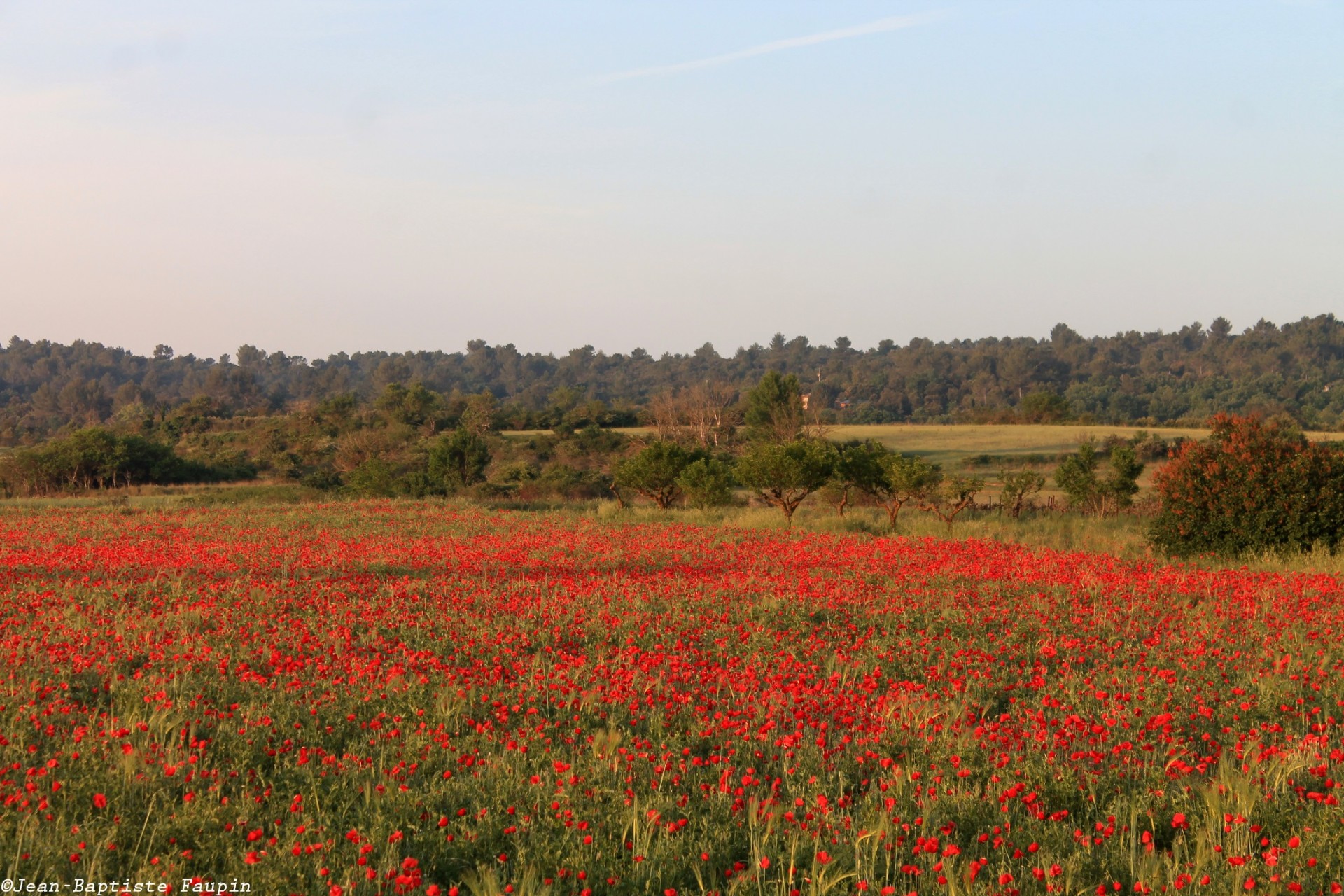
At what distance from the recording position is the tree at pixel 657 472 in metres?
29.3

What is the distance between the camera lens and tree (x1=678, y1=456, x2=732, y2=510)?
27875mm

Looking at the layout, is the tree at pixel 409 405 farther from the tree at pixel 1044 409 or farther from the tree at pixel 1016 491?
the tree at pixel 1016 491

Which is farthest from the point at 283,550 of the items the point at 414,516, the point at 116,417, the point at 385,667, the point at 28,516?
the point at 116,417

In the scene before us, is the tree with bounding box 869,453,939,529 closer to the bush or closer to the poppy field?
the bush

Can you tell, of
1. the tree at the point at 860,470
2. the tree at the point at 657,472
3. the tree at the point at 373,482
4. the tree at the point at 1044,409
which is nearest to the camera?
the tree at the point at 860,470

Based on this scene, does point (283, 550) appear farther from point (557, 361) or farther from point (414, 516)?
point (557, 361)

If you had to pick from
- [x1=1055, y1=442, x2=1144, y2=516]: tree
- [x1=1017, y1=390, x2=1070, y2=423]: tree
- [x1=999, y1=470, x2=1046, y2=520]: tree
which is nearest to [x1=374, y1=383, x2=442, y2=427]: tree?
[x1=1017, y1=390, x2=1070, y2=423]: tree

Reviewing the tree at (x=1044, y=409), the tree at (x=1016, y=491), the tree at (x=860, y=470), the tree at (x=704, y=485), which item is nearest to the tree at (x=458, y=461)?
the tree at (x=704, y=485)

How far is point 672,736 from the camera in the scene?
595 cm

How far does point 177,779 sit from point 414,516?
19.5m

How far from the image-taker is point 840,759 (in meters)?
5.66

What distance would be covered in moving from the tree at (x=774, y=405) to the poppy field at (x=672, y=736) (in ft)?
169

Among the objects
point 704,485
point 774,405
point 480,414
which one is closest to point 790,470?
point 704,485

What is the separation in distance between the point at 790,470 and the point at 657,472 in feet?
19.4
